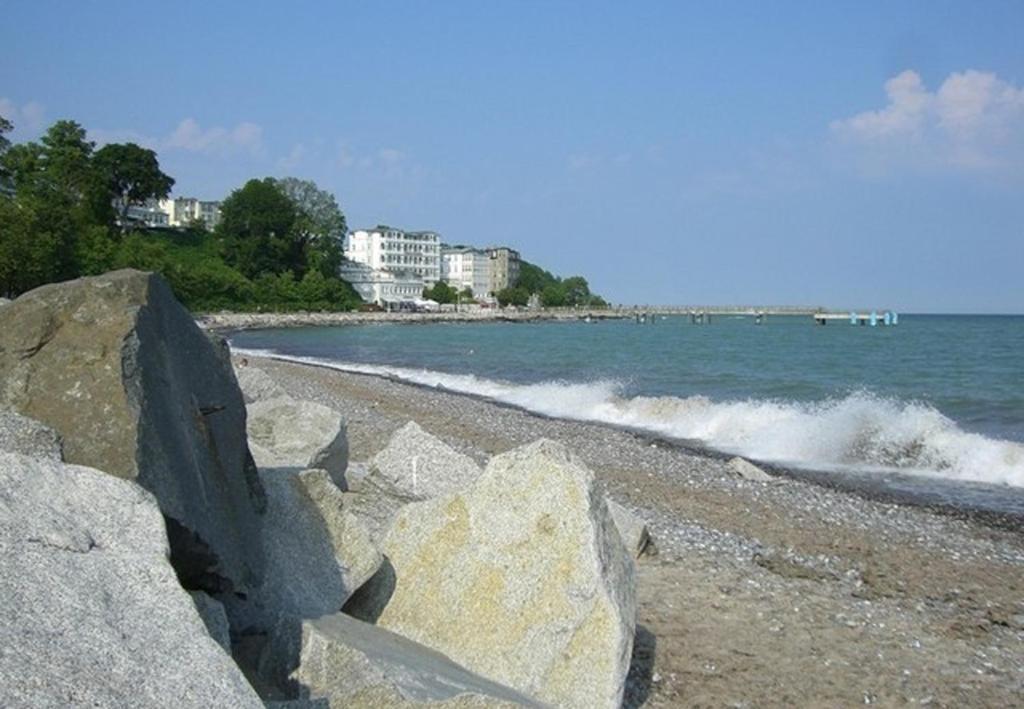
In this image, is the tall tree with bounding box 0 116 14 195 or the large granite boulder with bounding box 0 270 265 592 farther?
the tall tree with bounding box 0 116 14 195

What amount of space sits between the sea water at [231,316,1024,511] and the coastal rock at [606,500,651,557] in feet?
27.4

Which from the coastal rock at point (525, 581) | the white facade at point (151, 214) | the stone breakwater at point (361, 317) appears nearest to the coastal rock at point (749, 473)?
the coastal rock at point (525, 581)

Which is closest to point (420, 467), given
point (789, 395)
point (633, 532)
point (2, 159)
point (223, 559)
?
point (633, 532)

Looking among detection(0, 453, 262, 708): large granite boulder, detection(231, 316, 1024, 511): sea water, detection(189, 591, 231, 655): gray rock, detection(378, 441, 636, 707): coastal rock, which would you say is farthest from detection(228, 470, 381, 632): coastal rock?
detection(231, 316, 1024, 511): sea water

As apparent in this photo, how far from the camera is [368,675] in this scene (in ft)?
14.8

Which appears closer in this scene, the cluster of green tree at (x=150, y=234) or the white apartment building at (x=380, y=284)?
the cluster of green tree at (x=150, y=234)

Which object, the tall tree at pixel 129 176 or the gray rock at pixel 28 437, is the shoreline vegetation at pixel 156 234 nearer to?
the tall tree at pixel 129 176

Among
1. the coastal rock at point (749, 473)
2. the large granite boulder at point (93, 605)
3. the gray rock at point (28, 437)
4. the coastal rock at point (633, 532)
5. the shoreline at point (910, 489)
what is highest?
the gray rock at point (28, 437)

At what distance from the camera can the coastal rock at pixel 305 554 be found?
530cm

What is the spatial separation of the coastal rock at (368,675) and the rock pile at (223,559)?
0.5 inches

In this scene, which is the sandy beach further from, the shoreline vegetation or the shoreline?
the shoreline vegetation

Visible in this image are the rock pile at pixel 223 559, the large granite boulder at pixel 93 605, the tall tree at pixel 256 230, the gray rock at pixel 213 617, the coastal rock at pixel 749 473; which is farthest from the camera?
the tall tree at pixel 256 230

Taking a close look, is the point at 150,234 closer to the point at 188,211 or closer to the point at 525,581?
the point at 188,211

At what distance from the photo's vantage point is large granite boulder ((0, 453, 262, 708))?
9.66ft
